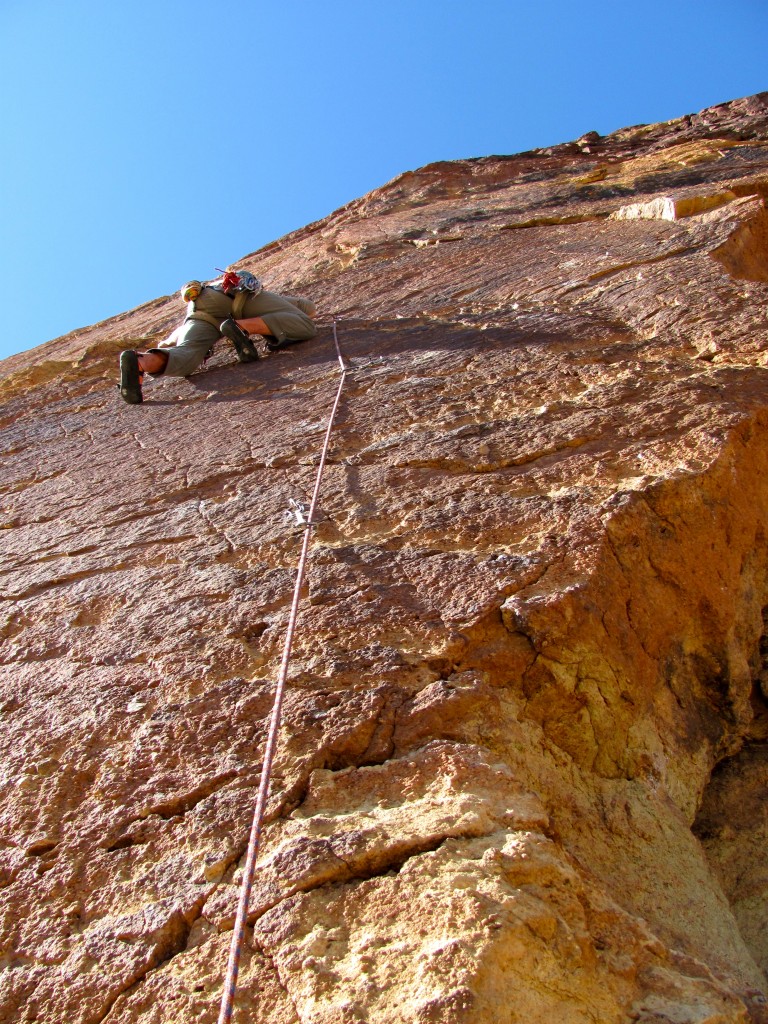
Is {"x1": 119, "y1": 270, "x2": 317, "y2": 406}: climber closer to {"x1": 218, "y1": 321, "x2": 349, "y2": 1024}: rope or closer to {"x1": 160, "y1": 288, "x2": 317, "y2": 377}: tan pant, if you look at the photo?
{"x1": 160, "y1": 288, "x2": 317, "y2": 377}: tan pant

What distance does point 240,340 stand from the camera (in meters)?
4.13

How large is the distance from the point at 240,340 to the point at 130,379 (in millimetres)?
596

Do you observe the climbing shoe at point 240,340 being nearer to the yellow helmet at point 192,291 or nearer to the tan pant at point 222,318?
→ the tan pant at point 222,318

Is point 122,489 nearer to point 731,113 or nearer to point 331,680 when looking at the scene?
point 331,680

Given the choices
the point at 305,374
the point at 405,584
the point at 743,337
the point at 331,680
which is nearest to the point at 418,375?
the point at 305,374

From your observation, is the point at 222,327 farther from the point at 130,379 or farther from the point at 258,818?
the point at 258,818

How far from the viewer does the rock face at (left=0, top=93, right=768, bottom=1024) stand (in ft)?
4.10

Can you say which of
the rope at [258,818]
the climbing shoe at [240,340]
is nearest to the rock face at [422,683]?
the rope at [258,818]

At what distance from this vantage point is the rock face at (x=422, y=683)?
125 cm

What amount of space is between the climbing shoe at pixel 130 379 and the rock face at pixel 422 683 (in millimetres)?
366

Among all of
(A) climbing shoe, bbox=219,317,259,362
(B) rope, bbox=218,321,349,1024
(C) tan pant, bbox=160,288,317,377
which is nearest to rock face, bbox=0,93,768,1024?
(B) rope, bbox=218,321,349,1024

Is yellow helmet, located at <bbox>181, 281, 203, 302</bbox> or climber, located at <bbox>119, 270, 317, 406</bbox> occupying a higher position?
yellow helmet, located at <bbox>181, 281, 203, 302</bbox>

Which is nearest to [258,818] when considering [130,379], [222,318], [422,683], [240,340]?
[422,683]

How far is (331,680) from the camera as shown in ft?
5.67
